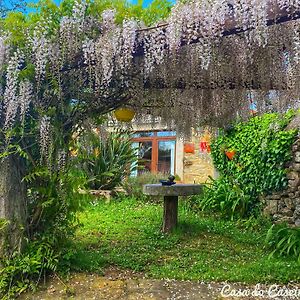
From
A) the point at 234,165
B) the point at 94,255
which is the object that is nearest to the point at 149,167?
the point at 234,165

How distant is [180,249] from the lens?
3.78m

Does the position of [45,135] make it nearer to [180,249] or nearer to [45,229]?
[45,229]

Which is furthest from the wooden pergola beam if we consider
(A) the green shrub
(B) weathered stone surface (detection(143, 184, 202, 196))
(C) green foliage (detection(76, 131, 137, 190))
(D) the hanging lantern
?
(C) green foliage (detection(76, 131, 137, 190))

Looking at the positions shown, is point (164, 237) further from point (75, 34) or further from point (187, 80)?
point (75, 34)

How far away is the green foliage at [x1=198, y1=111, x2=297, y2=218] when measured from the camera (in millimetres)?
5004

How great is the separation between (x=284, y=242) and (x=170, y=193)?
1.34 metres

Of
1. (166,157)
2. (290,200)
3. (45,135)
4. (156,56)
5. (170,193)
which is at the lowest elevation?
(290,200)

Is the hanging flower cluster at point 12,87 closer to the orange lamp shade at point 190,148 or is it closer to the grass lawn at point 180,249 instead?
the grass lawn at point 180,249

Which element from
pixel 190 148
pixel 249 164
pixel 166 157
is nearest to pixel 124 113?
pixel 249 164

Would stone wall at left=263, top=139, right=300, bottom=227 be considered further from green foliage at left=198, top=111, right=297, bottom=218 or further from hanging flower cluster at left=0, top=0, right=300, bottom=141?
hanging flower cluster at left=0, top=0, right=300, bottom=141

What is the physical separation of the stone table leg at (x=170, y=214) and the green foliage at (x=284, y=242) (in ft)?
3.86

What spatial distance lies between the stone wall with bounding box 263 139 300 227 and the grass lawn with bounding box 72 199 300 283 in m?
0.48

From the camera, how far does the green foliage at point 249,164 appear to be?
5004 millimetres

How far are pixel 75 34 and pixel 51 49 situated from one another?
0.20 meters
